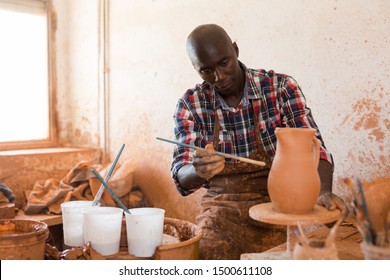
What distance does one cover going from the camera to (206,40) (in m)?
2.62

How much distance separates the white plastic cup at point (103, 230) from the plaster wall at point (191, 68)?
178 centimetres

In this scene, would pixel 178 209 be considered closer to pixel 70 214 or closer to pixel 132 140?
pixel 132 140

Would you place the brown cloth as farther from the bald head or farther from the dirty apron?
the bald head

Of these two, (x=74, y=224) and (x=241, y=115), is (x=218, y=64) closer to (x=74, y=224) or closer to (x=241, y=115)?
(x=241, y=115)

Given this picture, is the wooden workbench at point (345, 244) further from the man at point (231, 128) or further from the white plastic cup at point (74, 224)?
the white plastic cup at point (74, 224)

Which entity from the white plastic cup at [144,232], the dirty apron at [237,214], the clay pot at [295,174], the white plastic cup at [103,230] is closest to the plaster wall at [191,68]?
the dirty apron at [237,214]

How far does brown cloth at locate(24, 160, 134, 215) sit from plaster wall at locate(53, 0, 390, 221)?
0.26 m

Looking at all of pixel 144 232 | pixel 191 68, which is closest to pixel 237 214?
pixel 144 232

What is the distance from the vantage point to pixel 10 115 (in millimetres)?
4770

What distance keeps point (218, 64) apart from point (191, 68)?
152 centimetres

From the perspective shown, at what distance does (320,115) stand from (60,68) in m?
3.06

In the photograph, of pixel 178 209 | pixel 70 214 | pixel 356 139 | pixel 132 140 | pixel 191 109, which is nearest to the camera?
pixel 70 214

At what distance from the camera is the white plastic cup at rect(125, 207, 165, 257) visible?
2.06 m
